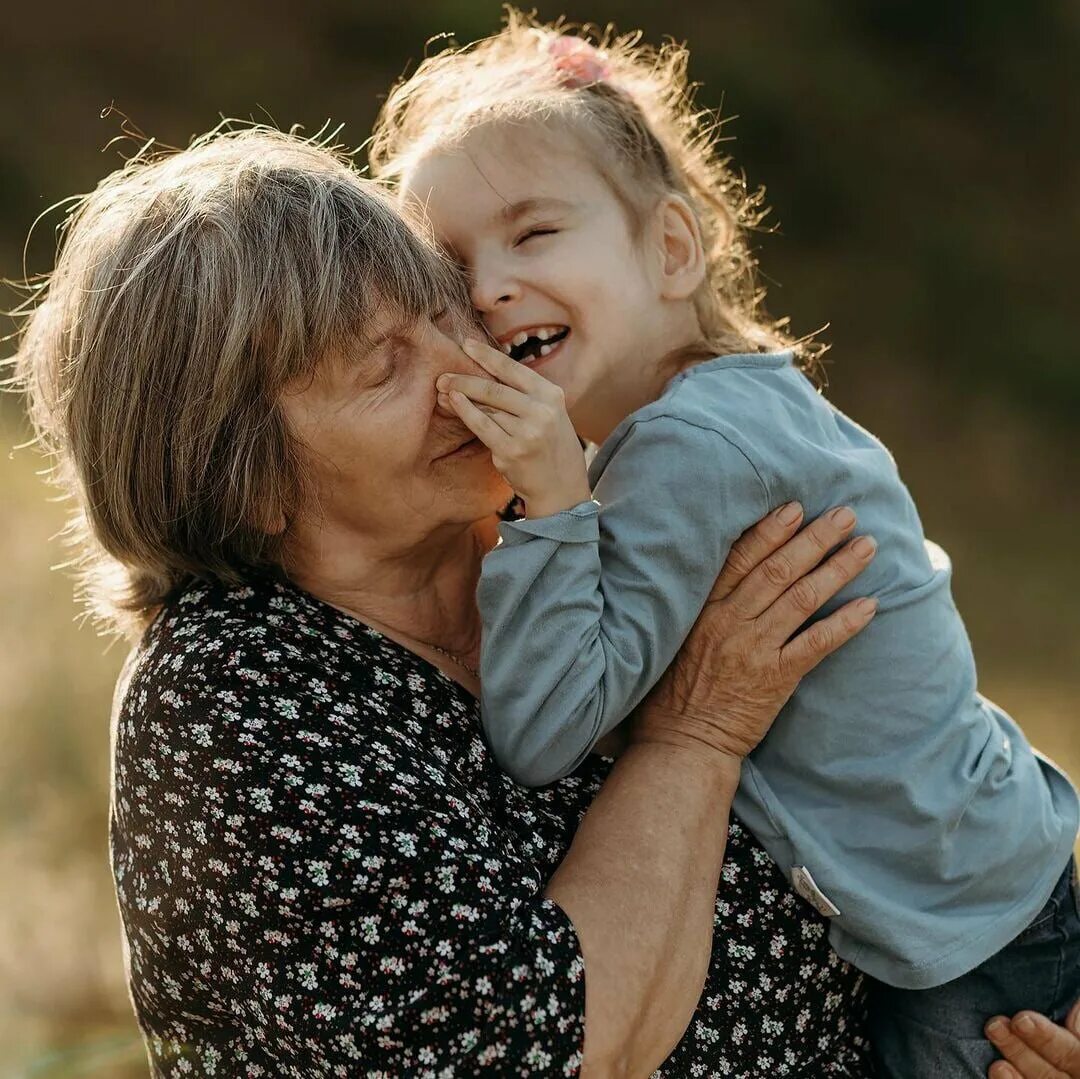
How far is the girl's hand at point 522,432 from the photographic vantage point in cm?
190

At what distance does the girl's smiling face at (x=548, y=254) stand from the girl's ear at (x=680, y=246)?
3.3 inches

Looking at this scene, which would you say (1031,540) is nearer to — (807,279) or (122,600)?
(807,279)

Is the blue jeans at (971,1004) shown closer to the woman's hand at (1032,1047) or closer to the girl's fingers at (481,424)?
the woman's hand at (1032,1047)

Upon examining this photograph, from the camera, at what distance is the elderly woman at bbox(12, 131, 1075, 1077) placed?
1.59m

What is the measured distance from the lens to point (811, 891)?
1.92 meters

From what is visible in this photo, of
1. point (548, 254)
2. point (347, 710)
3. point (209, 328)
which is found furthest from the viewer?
point (548, 254)

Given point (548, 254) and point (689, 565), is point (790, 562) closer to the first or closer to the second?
point (689, 565)

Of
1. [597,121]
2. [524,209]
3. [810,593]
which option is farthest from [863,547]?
[597,121]

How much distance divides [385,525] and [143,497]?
0.33 meters

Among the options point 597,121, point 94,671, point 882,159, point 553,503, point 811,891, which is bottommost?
point 94,671

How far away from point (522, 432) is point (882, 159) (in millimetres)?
7289

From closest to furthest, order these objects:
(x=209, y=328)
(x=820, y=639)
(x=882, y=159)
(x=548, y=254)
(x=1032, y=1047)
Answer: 1. (x=209, y=328)
2. (x=820, y=639)
3. (x=1032, y=1047)
4. (x=548, y=254)
5. (x=882, y=159)

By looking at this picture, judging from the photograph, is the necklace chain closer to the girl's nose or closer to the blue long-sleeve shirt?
the blue long-sleeve shirt

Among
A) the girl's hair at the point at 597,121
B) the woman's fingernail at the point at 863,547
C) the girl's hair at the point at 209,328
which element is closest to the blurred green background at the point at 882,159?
the girl's hair at the point at 597,121
